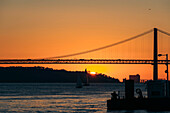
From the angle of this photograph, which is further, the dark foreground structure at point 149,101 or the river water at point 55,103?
the river water at point 55,103

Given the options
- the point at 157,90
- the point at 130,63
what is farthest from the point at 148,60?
the point at 157,90

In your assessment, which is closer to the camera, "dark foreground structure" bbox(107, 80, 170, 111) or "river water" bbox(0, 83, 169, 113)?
"dark foreground structure" bbox(107, 80, 170, 111)

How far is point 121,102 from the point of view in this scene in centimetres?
4922

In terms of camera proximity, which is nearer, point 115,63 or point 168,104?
point 168,104

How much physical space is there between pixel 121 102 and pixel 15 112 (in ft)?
34.1

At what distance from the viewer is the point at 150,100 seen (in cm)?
4903

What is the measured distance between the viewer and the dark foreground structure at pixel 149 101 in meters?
48.4

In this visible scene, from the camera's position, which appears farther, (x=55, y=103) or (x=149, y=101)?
(x=55, y=103)

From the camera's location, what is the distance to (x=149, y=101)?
161 ft

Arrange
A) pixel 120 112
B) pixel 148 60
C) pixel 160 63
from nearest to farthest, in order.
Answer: pixel 120 112
pixel 160 63
pixel 148 60

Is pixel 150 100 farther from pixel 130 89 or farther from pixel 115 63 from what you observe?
pixel 115 63

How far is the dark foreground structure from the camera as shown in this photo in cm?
4844

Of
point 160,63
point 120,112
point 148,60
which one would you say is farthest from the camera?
point 148,60

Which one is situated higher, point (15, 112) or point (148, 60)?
point (148, 60)
